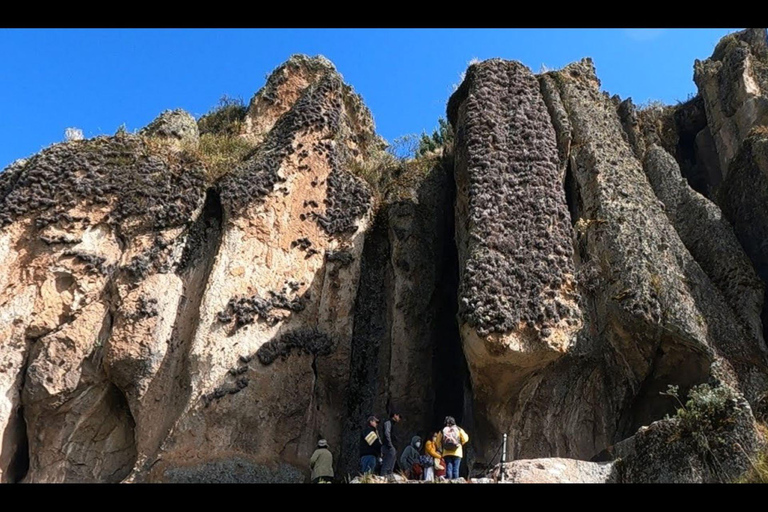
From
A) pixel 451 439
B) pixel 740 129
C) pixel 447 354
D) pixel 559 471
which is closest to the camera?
pixel 559 471

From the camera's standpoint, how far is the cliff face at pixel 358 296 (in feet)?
36.5

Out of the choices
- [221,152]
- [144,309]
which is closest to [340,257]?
[144,309]

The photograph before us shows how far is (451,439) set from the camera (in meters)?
9.71

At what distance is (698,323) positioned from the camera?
1127cm

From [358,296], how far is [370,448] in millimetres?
3512

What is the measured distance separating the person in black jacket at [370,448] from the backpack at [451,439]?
1059 mm

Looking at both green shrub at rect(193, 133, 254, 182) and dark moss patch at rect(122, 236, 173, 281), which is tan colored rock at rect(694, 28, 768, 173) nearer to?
green shrub at rect(193, 133, 254, 182)

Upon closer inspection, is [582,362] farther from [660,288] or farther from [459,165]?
[459,165]

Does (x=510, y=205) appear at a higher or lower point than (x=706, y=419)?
higher

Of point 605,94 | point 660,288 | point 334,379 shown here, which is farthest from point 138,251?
point 605,94

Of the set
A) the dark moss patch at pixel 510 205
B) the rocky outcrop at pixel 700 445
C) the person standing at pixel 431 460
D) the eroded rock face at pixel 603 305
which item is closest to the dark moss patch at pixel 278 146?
the dark moss patch at pixel 510 205

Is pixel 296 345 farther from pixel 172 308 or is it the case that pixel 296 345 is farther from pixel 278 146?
pixel 278 146

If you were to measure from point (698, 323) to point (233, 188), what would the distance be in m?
7.95

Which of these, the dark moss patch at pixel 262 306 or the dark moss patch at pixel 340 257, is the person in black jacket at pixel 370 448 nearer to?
the dark moss patch at pixel 262 306
